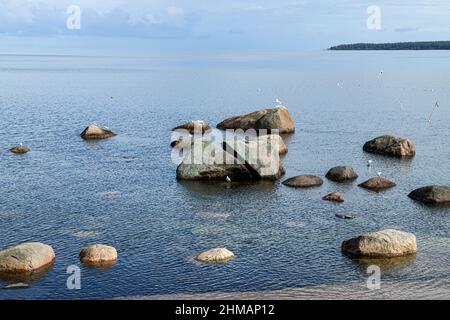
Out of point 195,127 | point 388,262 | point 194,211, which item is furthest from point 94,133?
point 388,262

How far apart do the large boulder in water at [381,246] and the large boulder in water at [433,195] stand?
33.4 ft

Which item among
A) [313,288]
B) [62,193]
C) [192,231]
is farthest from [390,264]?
[62,193]

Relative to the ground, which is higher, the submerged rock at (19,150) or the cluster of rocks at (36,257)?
the submerged rock at (19,150)

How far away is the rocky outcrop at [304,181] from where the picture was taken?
45.5m

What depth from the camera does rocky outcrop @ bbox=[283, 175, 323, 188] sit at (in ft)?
149

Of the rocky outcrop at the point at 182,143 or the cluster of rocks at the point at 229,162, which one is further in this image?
the rocky outcrop at the point at 182,143

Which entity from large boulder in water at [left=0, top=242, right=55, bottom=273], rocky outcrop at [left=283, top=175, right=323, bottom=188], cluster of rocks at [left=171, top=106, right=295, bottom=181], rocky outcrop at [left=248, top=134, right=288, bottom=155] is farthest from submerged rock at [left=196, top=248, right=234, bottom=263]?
rocky outcrop at [left=248, top=134, right=288, bottom=155]

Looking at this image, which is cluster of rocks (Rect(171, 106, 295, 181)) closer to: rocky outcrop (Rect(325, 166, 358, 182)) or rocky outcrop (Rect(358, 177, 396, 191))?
rocky outcrop (Rect(325, 166, 358, 182))

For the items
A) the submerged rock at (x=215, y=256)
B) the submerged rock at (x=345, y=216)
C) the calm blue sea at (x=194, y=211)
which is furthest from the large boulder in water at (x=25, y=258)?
the submerged rock at (x=345, y=216)

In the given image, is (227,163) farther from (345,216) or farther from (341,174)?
(345,216)

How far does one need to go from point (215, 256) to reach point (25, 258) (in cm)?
903

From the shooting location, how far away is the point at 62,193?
4300 centimetres

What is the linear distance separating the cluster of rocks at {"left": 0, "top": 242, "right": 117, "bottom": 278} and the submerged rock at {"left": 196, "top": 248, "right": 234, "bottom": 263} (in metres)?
4.32

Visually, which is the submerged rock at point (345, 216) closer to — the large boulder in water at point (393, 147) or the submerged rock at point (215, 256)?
the submerged rock at point (215, 256)
